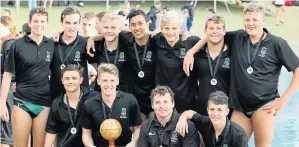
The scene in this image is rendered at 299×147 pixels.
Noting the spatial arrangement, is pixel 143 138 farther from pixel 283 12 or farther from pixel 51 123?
pixel 283 12

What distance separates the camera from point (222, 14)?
25.5m

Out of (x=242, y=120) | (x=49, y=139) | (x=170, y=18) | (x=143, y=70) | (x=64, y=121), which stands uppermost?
(x=170, y=18)

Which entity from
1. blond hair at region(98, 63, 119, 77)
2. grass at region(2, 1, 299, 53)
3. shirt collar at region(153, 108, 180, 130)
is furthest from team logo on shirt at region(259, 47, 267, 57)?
grass at region(2, 1, 299, 53)

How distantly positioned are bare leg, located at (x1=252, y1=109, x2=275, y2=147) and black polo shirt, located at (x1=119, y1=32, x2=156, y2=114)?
4.39 ft

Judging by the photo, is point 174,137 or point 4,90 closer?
point 174,137

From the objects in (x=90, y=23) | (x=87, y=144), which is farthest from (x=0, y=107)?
(x=90, y=23)

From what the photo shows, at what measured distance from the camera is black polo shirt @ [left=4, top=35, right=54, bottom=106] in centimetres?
661

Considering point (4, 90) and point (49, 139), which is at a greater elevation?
point (4, 90)

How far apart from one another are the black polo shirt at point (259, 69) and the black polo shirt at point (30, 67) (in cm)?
220

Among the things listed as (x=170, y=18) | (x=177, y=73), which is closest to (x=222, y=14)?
(x=177, y=73)

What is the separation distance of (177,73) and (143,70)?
46cm

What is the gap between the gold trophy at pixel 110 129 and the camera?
245 inches

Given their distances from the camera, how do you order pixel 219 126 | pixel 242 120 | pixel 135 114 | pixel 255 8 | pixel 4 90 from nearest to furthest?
pixel 219 126 → pixel 255 8 → pixel 242 120 → pixel 135 114 → pixel 4 90

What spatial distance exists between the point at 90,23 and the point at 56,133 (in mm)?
2421
